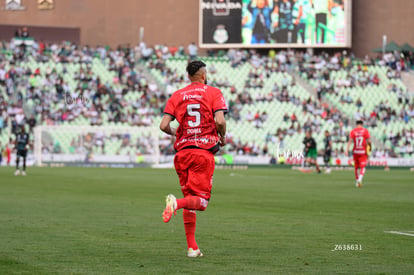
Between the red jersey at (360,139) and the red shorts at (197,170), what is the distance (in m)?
19.5

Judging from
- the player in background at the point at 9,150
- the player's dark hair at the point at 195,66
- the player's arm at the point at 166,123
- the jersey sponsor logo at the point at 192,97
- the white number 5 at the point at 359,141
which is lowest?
the player in background at the point at 9,150

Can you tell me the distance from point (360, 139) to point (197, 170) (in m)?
19.7

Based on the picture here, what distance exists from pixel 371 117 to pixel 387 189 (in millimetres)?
28932

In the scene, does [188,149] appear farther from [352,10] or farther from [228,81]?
[352,10]

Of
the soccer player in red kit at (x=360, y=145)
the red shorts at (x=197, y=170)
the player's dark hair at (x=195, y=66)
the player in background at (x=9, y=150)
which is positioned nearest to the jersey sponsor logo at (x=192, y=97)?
the player's dark hair at (x=195, y=66)

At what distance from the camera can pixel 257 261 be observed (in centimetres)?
1034

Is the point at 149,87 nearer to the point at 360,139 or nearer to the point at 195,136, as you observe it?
the point at 360,139

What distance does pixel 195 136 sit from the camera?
10.8m

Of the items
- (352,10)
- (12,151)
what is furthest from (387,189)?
(352,10)

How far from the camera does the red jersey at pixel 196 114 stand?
10789 mm

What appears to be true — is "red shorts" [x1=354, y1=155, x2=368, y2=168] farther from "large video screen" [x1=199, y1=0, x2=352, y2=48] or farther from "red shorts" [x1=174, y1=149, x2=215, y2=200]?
"large video screen" [x1=199, y1=0, x2=352, y2=48]

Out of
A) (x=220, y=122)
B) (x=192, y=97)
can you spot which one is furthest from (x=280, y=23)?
(x=220, y=122)

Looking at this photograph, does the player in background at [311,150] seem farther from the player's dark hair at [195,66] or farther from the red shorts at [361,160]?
the player's dark hair at [195,66]

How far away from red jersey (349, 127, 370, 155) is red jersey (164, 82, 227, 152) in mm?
19390
